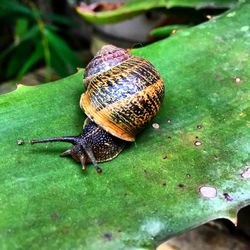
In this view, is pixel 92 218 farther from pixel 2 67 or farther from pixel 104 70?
pixel 2 67

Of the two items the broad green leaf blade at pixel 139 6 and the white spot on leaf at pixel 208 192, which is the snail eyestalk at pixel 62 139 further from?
the broad green leaf blade at pixel 139 6

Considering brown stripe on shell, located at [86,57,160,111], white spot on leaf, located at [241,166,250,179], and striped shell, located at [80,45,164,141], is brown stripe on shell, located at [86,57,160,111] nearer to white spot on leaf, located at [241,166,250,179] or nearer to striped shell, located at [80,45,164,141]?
striped shell, located at [80,45,164,141]

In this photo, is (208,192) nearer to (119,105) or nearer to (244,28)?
(119,105)

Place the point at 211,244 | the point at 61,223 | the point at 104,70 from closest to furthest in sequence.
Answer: the point at 61,223
the point at 104,70
the point at 211,244

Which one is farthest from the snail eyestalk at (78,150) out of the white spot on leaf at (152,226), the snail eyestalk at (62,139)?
the white spot on leaf at (152,226)

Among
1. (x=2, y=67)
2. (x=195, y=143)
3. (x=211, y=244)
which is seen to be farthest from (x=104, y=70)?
(x=2, y=67)

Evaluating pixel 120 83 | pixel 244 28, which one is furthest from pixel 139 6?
pixel 120 83
